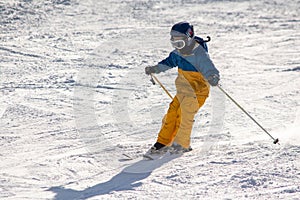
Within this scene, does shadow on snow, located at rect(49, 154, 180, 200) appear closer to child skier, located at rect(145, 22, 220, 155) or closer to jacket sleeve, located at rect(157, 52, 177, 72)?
child skier, located at rect(145, 22, 220, 155)

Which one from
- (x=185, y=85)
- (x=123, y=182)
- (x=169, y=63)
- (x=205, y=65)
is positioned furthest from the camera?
(x=169, y=63)

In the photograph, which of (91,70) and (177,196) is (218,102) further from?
(177,196)

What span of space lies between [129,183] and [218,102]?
10.3ft

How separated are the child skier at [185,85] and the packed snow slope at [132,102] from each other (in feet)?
0.71

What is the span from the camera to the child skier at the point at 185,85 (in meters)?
6.73

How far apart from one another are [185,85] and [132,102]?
231 centimetres

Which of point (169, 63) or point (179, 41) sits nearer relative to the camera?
point (179, 41)

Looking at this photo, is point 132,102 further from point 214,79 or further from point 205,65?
point 214,79

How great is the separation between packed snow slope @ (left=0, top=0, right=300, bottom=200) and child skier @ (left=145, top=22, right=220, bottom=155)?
0.71ft

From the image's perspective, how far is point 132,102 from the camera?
29.8ft

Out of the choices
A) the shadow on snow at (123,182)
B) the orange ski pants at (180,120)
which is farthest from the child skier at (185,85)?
the shadow on snow at (123,182)

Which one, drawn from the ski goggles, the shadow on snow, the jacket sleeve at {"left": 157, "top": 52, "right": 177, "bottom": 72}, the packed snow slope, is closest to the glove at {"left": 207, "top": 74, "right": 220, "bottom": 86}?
the ski goggles

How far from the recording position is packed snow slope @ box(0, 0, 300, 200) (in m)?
6.21

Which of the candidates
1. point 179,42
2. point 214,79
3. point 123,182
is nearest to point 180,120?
point 214,79
